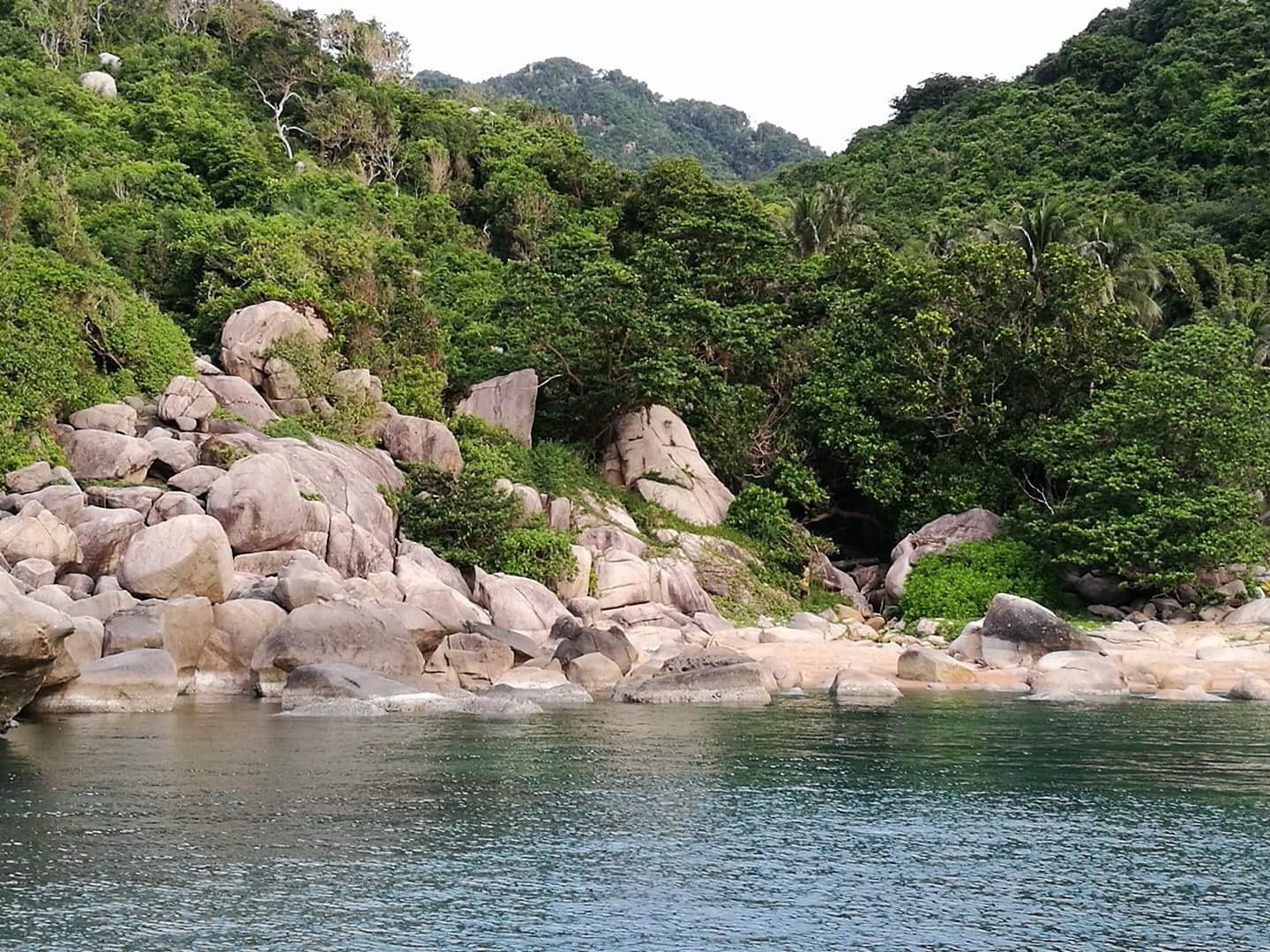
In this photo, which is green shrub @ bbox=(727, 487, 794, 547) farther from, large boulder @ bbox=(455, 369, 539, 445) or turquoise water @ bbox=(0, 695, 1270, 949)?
turquoise water @ bbox=(0, 695, 1270, 949)

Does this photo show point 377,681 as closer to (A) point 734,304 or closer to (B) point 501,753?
(B) point 501,753

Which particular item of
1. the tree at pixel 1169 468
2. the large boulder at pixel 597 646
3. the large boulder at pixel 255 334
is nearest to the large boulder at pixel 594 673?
the large boulder at pixel 597 646

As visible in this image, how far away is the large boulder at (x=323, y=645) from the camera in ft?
68.4

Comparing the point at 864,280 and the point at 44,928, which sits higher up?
the point at 864,280

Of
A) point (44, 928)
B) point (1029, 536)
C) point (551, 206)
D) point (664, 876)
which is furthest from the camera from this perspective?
point (551, 206)

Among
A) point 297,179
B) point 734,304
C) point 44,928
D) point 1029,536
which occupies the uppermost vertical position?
point 297,179

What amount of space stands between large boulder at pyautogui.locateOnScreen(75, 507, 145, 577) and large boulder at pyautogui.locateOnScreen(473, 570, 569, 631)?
747 centimetres

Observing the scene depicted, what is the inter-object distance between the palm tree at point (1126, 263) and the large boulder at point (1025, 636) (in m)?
18.9

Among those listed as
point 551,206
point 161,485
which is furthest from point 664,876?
point 551,206

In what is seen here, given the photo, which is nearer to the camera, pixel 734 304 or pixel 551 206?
pixel 734 304

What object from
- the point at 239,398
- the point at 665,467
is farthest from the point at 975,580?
the point at 239,398

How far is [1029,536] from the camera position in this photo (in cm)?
3381

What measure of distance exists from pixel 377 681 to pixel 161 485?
862cm

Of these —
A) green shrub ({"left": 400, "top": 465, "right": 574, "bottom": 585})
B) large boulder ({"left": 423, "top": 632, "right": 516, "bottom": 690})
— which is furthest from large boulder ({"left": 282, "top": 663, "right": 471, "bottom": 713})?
green shrub ({"left": 400, "top": 465, "right": 574, "bottom": 585})
